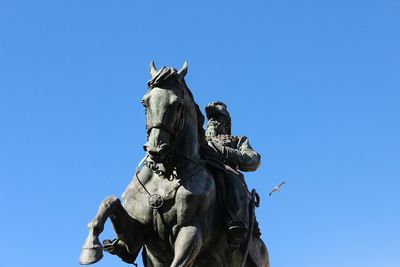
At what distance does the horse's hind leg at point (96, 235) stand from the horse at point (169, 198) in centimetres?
1

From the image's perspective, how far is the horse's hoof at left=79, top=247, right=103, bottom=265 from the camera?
8016mm

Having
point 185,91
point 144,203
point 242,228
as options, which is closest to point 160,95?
point 185,91

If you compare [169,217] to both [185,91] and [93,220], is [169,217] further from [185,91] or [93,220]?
[185,91]

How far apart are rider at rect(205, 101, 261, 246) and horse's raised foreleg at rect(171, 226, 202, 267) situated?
0.67 meters

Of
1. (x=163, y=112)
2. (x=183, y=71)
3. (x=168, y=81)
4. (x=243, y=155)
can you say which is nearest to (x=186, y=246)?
(x=163, y=112)

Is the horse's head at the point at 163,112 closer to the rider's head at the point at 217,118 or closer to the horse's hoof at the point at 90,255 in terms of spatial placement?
the horse's hoof at the point at 90,255

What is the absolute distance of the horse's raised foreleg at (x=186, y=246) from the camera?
866cm

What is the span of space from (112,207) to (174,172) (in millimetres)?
926

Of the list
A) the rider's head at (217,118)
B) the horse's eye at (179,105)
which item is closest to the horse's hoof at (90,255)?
the horse's eye at (179,105)

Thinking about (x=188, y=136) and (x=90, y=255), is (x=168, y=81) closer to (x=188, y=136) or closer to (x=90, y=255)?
(x=188, y=136)

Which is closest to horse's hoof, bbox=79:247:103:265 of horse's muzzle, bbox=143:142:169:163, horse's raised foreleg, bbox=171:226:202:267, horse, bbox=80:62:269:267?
horse, bbox=80:62:269:267

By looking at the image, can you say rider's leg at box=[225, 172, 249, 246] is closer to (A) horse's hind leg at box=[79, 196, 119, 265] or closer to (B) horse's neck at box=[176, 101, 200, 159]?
(B) horse's neck at box=[176, 101, 200, 159]

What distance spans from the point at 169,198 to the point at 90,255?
1.32m

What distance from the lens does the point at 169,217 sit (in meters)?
8.93
